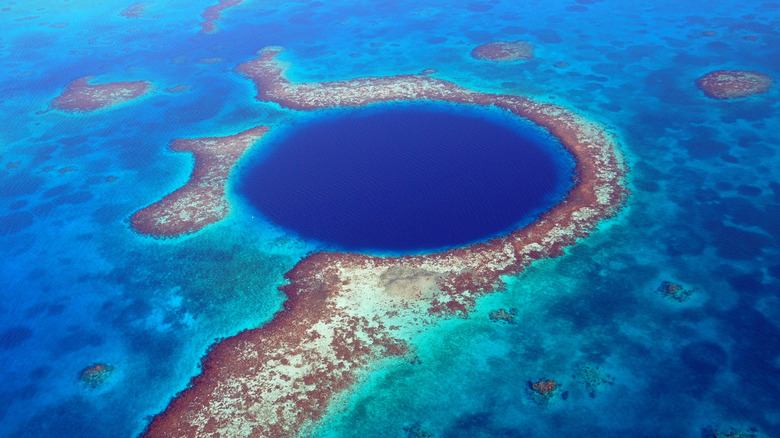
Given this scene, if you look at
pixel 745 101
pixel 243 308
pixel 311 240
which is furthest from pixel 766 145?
pixel 243 308

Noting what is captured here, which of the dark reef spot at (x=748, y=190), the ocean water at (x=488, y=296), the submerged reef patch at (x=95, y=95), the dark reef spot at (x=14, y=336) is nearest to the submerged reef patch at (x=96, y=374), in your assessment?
the ocean water at (x=488, y=296)

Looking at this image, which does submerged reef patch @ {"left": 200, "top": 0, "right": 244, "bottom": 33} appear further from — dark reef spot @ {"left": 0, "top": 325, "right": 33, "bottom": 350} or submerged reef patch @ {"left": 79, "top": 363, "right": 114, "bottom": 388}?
submerged reef patch @ {"left": 79, "top": 363, "right": 114, "bottom": 388}

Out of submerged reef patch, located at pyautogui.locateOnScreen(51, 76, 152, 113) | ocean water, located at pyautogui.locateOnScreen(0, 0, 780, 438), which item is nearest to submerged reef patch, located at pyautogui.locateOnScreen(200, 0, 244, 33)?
ocean water, located at pyautogui.locateOnScreen(0, 0, 780, 438)

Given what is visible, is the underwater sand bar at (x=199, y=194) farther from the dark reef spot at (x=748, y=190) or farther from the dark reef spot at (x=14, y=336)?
the dark reef spot at (x=748, y=190)

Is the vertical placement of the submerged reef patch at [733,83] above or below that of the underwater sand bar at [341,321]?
above

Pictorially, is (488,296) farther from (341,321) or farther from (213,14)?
(213,14)

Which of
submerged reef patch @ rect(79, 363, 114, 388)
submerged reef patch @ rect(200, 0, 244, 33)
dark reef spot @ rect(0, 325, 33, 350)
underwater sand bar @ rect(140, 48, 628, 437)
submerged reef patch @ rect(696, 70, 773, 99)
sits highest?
submerged reef patch @ rect(200, 0, 244, 33)

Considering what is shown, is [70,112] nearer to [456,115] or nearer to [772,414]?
[456,115]
